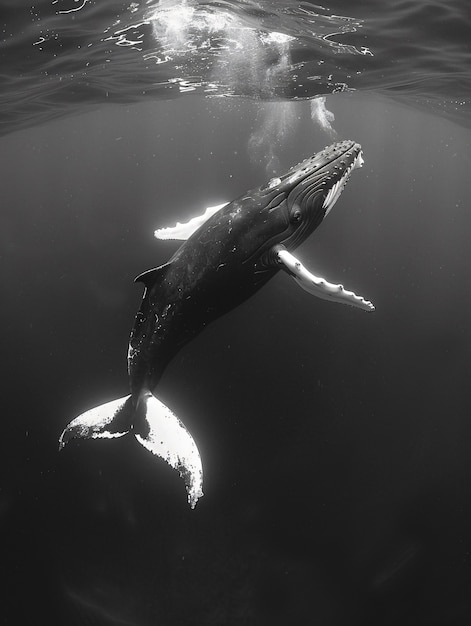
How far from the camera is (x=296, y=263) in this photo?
539 cm

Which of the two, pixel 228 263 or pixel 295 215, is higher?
pixel 295 215

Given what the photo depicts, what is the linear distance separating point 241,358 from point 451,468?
7801mm

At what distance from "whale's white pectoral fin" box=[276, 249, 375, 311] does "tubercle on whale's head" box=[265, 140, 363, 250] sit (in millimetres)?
493

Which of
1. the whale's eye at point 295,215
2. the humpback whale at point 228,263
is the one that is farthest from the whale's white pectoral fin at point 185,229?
the whale's eye at point 295,215

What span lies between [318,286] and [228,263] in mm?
1111

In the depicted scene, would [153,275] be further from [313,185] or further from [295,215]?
[313,185]

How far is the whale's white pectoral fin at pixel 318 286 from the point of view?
520 centimetres

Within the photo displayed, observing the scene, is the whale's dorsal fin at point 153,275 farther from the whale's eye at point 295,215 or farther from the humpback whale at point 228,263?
the whale's eye at point 295,215

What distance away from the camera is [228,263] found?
568 centimetres

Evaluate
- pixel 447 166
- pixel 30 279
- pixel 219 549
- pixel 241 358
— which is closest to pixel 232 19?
pixel 241 358

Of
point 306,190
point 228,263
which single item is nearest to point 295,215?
point 306,190

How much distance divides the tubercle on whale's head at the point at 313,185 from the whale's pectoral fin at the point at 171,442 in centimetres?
272

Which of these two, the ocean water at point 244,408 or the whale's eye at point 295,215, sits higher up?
the whale's eye at point 295,215

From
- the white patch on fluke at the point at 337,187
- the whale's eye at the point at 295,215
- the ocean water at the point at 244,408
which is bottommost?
the ocean water at the point at 244,408
